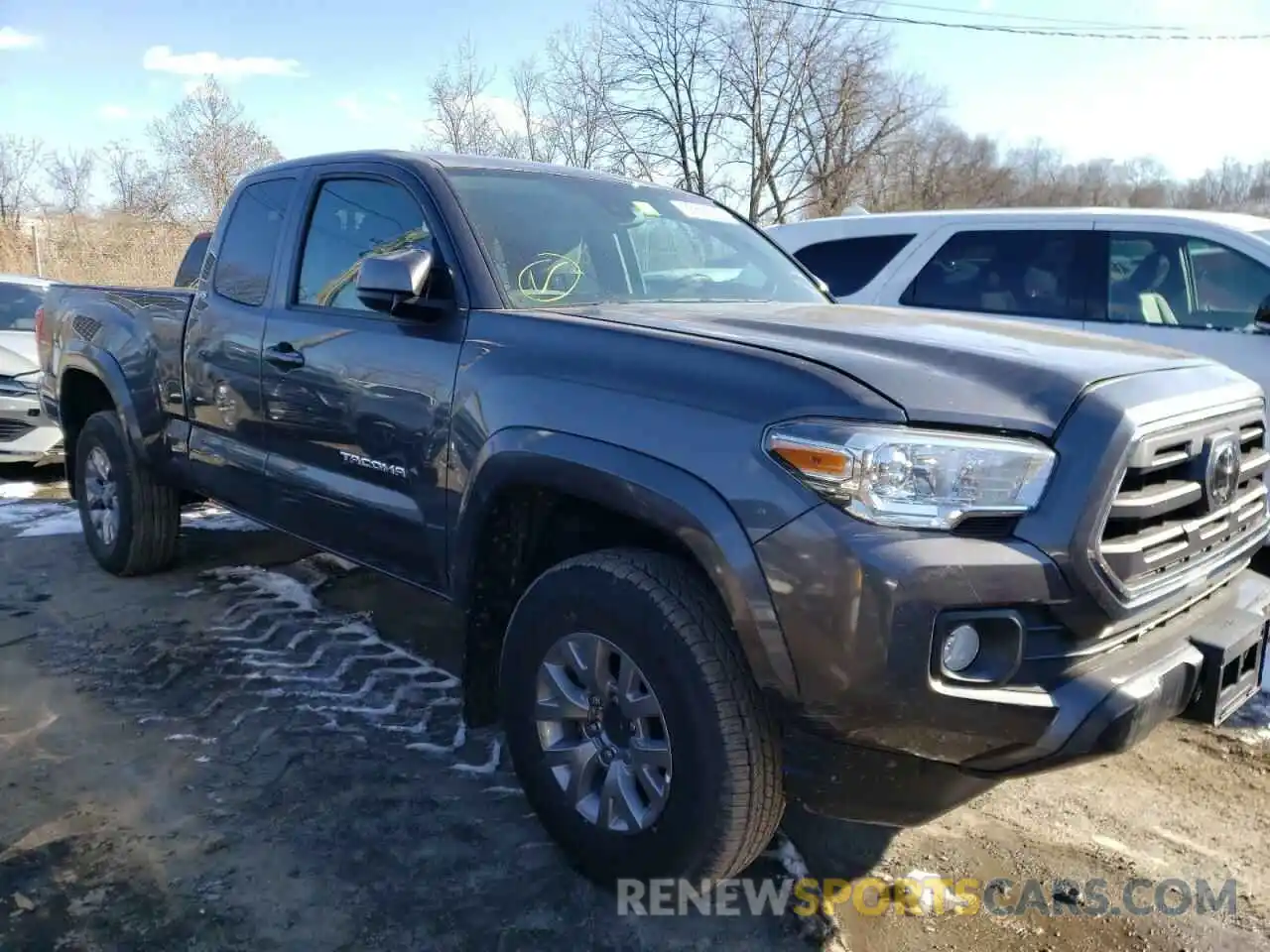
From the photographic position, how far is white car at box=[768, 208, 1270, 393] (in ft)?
17.0

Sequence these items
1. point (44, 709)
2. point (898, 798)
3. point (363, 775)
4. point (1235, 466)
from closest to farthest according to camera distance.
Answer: point (898, 798)
point (1235, 466)
point (363, 775)
point (44, 709)

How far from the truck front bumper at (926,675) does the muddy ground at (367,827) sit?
0.61 metres

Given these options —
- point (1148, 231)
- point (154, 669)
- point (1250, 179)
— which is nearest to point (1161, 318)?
point (1148, 231)

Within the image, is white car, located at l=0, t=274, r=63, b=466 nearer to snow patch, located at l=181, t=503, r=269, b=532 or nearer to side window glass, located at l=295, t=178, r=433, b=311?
snow patch, located at l=181, t=503, r=269, b=532

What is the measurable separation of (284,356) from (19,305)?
6.76 m

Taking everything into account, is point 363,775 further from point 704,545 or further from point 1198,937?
point 1198,937

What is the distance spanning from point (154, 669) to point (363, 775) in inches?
52.1

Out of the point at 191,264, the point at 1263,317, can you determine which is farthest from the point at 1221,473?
the point at 191,264

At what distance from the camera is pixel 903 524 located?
1.96 m

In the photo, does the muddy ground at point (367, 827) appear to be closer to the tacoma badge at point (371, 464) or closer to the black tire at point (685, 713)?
the black tire at point (685, 713)

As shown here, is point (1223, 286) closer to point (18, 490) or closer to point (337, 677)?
point (337, 677)

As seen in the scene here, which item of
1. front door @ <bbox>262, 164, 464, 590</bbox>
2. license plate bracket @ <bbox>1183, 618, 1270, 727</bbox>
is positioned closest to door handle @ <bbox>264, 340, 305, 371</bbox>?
A: front door @ <bbox>262, 164, 464, 590</bbox>

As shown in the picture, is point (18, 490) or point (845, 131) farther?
point (845, 131)

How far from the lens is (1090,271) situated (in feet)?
18.4
